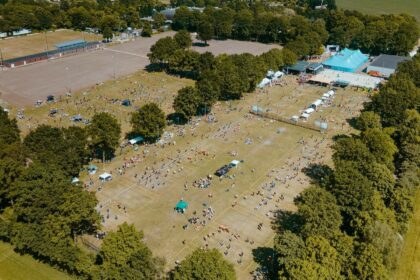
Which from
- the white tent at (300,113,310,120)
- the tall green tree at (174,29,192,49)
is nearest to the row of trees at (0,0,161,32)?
the tall green tree at (174,29,192,49)

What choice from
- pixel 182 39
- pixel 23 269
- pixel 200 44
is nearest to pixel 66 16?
pixel 200 44

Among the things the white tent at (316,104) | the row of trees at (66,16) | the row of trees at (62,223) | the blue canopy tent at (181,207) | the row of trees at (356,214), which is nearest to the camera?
the row of trees at (62,223)

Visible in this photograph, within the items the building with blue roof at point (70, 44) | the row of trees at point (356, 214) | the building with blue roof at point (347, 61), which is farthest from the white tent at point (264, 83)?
the building with blue roof at point (70, 44)

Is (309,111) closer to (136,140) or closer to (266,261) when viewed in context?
(136,140)

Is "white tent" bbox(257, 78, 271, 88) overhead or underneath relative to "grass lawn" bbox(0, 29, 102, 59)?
overhead

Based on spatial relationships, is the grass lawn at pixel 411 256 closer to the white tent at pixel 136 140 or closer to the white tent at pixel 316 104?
the white tent at pixel 316 104

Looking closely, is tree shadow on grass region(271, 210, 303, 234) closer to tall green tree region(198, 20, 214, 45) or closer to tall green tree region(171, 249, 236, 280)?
tall green tree region(171, 249, 236, 280)
